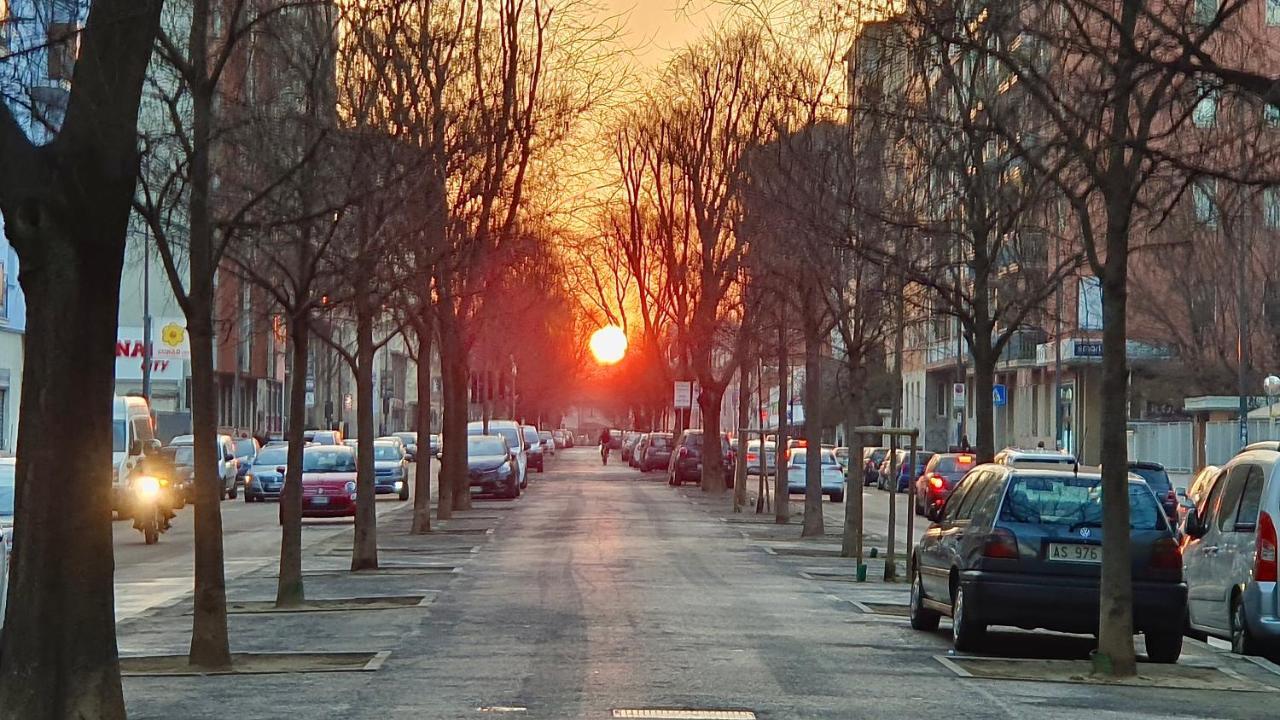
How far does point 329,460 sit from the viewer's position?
133 feet

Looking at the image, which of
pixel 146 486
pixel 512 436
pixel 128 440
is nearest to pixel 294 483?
pixel 146 486

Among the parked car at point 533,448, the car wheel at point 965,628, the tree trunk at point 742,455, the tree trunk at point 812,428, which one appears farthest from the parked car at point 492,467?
the car wheel at point 965,628

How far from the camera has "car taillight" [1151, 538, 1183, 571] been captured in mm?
14828

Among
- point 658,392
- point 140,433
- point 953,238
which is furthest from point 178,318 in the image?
point 953,238

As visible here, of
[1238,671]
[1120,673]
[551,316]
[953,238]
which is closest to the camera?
[1120,673]

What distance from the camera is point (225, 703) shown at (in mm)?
11945

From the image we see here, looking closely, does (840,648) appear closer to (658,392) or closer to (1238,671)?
(1238,671)

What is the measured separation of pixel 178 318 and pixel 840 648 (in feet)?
236

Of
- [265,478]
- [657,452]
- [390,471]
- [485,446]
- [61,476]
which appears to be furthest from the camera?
[657,452]

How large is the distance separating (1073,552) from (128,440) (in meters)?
30.8

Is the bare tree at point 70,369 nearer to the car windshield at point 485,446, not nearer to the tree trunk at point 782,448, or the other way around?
the tree trunk at point 782,448

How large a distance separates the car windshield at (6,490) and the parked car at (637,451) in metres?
57.6

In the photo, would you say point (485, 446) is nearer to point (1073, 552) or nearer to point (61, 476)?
point (1073, 552)

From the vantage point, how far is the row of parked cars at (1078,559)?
584 inches
